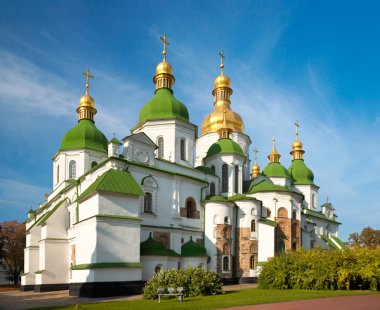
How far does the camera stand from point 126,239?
74.2ft

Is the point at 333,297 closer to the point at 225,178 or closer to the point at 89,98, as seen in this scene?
the point at 225,178

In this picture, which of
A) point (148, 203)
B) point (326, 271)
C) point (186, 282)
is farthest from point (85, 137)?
point (326, 271)

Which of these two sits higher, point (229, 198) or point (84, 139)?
point (84, 139)

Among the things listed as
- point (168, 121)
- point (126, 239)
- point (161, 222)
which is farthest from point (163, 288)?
point (168, 121)

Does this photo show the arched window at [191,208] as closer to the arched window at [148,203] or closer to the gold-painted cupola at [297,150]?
the arched window at [148,203]

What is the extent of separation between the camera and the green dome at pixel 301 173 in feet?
161

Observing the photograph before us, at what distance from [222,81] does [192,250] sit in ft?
75.0

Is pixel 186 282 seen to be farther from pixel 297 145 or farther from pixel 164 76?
pixel 297 145

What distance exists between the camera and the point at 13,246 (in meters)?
44.0

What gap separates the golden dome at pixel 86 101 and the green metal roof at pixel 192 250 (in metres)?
15.6

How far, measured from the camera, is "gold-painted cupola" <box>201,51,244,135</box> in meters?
42.5

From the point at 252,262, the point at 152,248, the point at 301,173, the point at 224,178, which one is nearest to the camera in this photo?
the point at 152,248

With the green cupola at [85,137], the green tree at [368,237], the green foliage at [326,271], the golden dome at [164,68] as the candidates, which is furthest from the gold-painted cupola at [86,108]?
the green tree at [368,237]

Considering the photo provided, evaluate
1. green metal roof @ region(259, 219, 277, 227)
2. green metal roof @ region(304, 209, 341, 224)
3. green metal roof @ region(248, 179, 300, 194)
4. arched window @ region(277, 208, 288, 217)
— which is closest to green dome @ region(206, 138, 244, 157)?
green metal roof @ region(248, 179, 300, 194)
